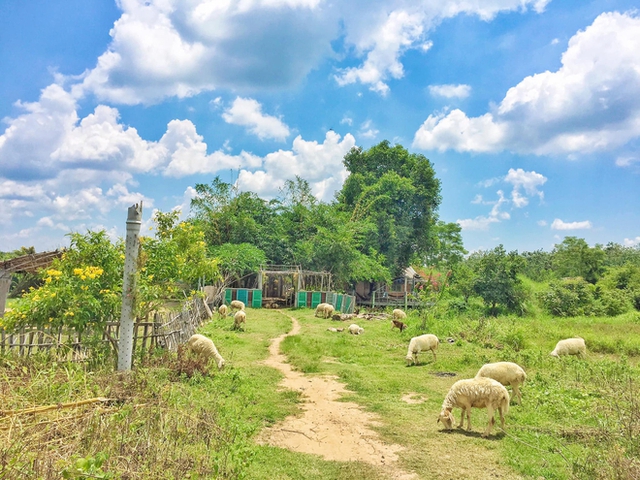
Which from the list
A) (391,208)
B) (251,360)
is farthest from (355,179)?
(251,360)

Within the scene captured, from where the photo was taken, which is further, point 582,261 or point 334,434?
point 582,261

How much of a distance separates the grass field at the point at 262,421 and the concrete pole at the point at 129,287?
42 cm

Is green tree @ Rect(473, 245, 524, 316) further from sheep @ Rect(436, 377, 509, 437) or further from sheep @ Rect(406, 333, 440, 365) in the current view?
sheep @ Rect(436, 377, 509, 437)

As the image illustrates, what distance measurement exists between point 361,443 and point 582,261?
40.2 meters

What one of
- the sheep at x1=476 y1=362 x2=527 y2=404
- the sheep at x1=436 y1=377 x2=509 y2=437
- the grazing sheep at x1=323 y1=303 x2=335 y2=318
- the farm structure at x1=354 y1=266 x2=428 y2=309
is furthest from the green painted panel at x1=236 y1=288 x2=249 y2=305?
the sheep at x1=436 y1=377 x2=509 y2=437

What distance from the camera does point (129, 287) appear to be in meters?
8.26

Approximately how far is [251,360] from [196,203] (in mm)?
24411

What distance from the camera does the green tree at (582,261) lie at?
38.7 meters

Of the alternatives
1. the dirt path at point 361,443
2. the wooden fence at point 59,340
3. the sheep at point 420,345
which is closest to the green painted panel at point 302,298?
the sheep at point 420,345

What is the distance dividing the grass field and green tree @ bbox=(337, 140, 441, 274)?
24.2m

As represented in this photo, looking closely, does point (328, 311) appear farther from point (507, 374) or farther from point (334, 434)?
point (334, 434)

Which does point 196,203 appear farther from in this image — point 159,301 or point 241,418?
point 241,418

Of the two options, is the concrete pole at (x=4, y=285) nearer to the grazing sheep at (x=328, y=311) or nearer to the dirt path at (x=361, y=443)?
the dirt path at (x=361, y=443)

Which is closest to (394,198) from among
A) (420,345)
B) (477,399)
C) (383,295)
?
(383,295)
